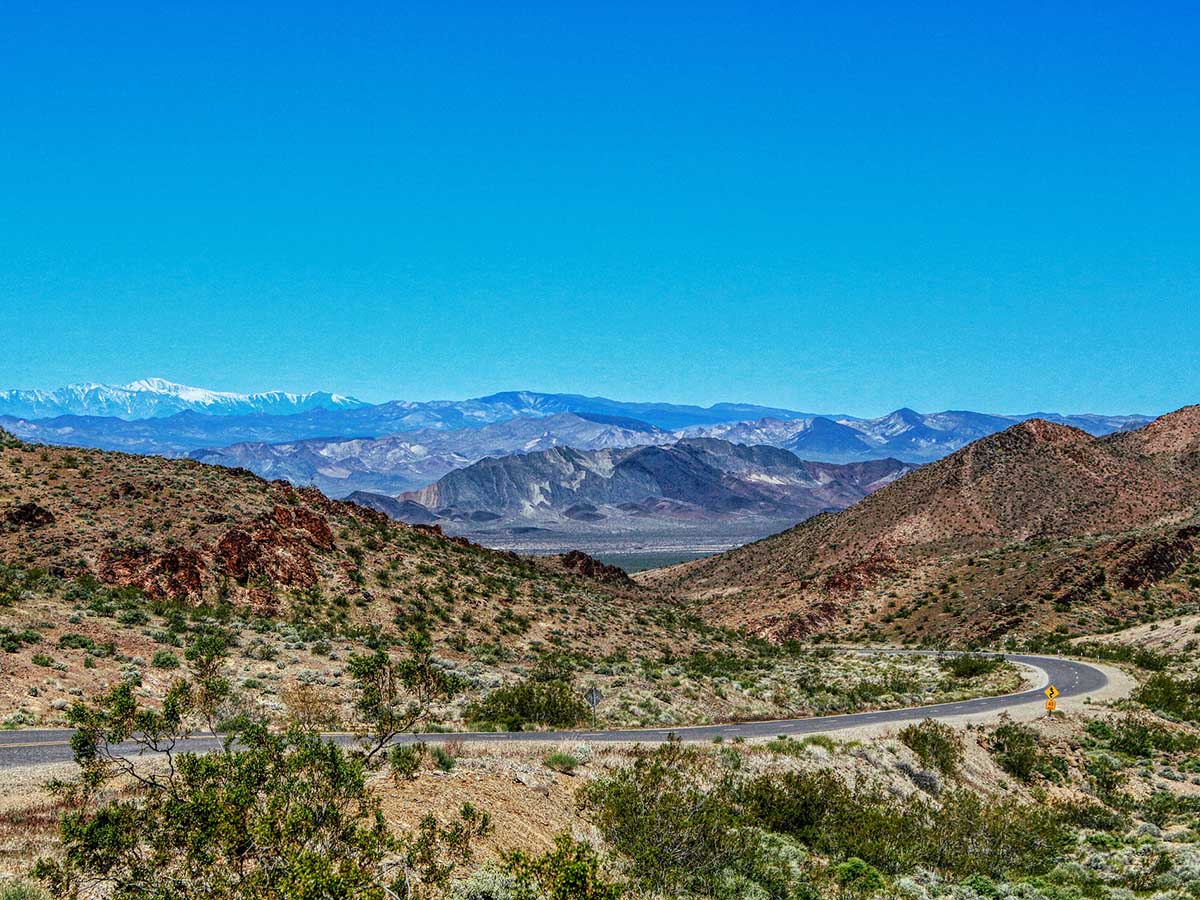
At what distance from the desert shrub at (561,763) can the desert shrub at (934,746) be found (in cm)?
1139

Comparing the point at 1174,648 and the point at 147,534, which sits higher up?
the point at 147,534

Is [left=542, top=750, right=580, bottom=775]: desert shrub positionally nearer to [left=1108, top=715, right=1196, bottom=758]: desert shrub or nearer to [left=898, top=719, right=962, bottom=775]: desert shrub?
[left=898, top=719, right=962, bottom=775]: desert shrub

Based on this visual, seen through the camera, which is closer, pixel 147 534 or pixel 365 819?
pixel 365 819

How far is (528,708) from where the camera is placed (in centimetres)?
2608

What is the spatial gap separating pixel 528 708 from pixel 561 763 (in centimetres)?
825

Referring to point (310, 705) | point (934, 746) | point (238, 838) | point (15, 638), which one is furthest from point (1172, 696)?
point (15, 638)

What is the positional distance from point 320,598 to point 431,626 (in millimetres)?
5464

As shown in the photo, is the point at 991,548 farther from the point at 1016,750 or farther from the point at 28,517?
the point at 28,517

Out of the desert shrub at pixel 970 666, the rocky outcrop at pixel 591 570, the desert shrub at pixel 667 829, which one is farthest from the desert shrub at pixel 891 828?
Answer: the rocky outcrop at pixel 591 570

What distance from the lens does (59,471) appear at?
156 feet

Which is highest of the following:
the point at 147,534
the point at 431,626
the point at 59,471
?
the point at 59,471

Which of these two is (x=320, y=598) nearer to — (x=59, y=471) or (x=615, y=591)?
Result: (x=59, y=471)

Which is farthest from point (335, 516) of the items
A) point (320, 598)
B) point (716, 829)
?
point (716, 829)

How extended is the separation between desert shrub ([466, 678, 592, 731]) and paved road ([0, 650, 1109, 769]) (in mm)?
1291
